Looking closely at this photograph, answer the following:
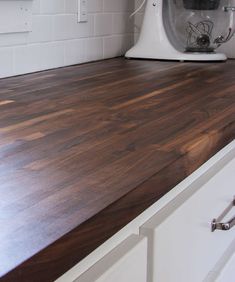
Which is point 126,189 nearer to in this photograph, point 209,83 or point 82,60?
point 209,83

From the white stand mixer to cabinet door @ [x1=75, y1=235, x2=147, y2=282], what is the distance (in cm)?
125

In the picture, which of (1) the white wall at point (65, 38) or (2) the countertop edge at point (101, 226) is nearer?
(2) the countertop edge at point (101, 226)

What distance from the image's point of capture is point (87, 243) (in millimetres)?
431

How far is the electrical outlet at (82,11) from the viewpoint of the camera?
1.61 m

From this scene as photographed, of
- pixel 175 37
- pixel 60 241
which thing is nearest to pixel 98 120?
pixel 60 241

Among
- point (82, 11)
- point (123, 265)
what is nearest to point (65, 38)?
point (82, 11)

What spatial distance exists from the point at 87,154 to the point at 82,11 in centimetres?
110

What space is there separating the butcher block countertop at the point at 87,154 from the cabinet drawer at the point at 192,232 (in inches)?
1.2

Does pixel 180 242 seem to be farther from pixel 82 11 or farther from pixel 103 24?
pixel 103 24

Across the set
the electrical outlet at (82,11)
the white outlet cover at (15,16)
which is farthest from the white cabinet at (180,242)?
the electrical outlet at (82,11)

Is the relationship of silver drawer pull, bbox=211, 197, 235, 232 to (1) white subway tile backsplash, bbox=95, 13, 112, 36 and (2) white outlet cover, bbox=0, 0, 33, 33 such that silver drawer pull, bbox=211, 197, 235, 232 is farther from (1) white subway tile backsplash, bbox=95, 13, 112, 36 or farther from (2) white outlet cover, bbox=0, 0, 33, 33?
(1) white subway tile backsplash, bbox=95, 13, 112, 36

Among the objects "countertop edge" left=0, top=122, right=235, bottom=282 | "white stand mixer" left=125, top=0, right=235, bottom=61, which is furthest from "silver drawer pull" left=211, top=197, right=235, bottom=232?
"white stand mixer" left=125, top=0, right=235, bottom=61

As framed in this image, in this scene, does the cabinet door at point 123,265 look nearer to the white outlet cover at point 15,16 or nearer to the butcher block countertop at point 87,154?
the butcher block countertop at point 87,154

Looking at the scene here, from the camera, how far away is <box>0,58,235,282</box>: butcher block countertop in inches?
15.8
